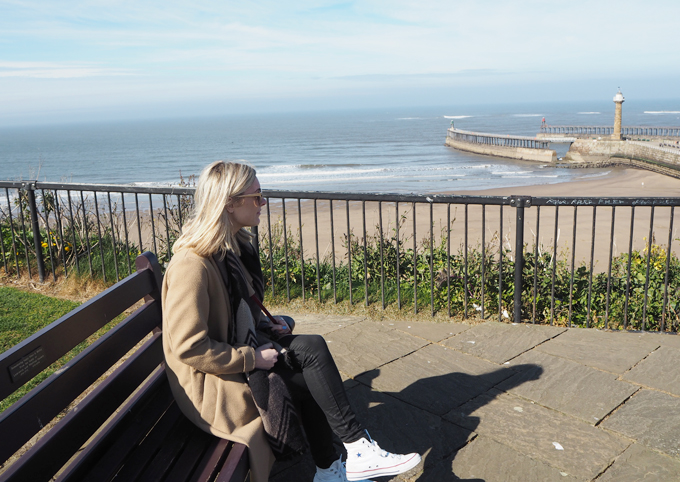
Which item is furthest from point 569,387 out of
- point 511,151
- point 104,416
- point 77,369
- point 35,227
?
point 511,151

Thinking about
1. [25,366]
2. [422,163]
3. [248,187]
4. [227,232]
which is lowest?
[422,163]

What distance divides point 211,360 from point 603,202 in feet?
10.8

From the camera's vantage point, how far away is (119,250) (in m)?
6.77

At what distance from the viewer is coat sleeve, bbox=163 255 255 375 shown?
2092 mm

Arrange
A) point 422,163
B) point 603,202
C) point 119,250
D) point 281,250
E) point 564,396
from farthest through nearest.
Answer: point 422,163, point 119,250, point 281,250, point 603,202, point 564,396

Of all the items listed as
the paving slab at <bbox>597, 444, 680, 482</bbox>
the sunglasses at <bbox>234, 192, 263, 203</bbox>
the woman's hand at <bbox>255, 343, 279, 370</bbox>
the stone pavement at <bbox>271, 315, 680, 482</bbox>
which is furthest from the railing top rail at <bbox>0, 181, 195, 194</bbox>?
the paving slab at <bbox>597, 444, 680, 482</bbox>

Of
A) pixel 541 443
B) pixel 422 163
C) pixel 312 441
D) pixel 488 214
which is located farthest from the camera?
pixel 422 163

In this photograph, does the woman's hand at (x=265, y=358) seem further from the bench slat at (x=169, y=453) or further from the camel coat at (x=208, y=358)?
the bench slat at (x=169, y=453)

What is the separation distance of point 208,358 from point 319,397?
0.52 m

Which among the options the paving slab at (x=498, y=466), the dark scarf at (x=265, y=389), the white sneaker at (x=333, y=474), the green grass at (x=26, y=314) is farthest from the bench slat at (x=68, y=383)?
the green grass at (x=26, y=314)

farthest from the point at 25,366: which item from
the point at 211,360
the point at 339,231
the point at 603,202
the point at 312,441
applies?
the point at 339,231

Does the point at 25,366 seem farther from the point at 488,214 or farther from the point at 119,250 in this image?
the point at 488,214

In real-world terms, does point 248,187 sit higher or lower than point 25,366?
higher

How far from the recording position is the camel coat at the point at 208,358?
82.7 inches
